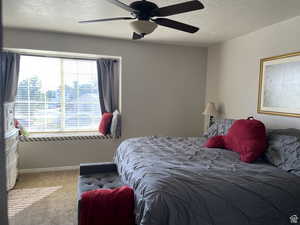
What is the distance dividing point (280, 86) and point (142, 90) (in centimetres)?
234

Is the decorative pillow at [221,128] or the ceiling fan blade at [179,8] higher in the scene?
the ceiling fan blade at [179,8]

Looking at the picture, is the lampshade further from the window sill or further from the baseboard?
the baseboard

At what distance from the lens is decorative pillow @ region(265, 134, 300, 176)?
2.09 m

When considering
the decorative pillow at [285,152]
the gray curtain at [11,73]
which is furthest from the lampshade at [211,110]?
the gray curtain at [11,73]

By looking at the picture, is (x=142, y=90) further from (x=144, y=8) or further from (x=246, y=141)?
(x=144, y=8)

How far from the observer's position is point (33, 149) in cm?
382

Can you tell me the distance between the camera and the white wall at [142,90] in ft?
12.5

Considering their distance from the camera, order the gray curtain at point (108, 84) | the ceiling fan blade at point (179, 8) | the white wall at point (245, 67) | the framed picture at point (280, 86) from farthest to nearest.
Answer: the gray curtain at point (108, 84) → the white wall at point (245, 67) → the framed picture at point (280, 86) → the ceiling fan blade at point (179, 8)

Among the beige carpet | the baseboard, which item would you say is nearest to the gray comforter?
the beige carpet

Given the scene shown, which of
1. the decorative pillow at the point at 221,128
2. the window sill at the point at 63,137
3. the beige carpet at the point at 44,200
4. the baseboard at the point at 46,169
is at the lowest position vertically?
the beige carpet at the point at 44,200

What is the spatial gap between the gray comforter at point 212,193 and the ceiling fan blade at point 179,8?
1394 millimetres

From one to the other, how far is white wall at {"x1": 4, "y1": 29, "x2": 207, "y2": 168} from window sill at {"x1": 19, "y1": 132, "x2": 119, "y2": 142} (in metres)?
0.09

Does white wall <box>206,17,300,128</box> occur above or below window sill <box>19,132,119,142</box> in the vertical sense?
above

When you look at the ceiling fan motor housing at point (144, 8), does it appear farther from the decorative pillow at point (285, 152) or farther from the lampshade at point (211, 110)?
the lampshade at point (211, 110)
